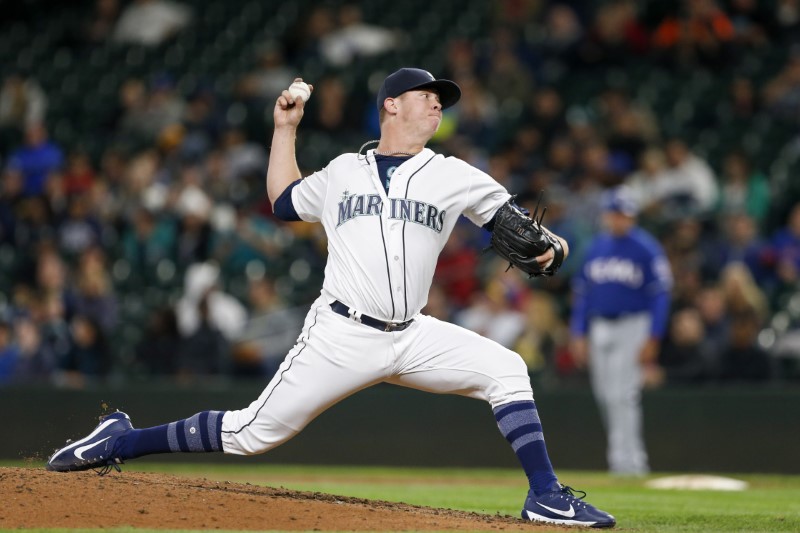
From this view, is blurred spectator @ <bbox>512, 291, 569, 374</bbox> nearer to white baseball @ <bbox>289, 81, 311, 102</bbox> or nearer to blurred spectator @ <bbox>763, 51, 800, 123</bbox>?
blurred spectator @ <bbox>763, 51, 800, 123</bbox>

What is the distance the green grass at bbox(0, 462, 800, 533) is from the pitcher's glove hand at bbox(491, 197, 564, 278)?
1189 mm

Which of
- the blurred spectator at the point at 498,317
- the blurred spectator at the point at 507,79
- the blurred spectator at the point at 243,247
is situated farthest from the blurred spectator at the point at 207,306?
the blurred spectator at the point at 507,79

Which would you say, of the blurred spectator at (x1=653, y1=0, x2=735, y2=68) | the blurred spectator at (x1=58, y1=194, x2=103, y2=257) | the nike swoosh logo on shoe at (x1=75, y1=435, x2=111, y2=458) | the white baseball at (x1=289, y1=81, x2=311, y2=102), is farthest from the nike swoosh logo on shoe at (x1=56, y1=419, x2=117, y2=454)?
the blurred spectator at (x1=653, y1=0, x2=735, y2=68)

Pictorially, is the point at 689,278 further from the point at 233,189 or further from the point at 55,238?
the point at 55,238

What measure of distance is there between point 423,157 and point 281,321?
6081mm

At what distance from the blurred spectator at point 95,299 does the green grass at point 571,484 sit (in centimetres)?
143

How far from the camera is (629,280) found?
→ 9594 millimetres

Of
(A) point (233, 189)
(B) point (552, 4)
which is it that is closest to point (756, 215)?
(B) point (552, 4)

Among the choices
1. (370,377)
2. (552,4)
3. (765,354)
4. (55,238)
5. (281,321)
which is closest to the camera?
(370,377)

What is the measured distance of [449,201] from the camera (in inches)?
207

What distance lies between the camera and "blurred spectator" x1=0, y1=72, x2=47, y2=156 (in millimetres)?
14943

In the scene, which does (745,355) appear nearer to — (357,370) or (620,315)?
(620,315)

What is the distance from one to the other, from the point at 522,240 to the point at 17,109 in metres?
11.5

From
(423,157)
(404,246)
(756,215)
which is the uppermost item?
(756,215)
